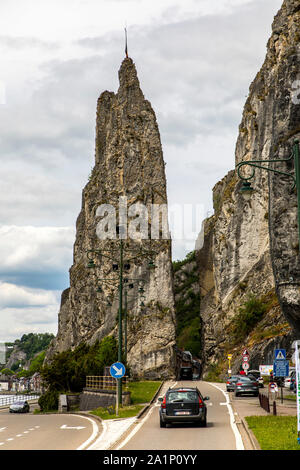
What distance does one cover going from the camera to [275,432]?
1697 centimetres

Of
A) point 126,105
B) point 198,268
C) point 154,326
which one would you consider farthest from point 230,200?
point 198,268

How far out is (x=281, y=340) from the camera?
188 ft

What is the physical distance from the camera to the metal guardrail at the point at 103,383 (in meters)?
37.2

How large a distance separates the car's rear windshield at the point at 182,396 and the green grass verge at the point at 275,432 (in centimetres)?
201

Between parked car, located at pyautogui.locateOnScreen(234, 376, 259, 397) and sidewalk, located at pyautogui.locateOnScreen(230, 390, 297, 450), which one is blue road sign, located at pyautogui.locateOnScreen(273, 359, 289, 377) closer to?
sidewalk, located at pyautogui.locateOnScreen(230, 390, 297, 450)

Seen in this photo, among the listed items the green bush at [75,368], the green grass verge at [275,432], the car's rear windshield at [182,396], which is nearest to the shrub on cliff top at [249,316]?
the green bush at [75,368]

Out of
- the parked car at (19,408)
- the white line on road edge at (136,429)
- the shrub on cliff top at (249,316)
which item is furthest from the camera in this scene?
the shrub on cliff top at (249,316)

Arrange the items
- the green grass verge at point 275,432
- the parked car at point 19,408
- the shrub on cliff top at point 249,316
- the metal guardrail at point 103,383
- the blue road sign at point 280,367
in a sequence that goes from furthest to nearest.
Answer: the shrub on cliff top at point 249,316, the parked car at point 19,408, the metal guardrail at point 103,383, the blue road sign at point 280,367, the green grass verge at point 275,432

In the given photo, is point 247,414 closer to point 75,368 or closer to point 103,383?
point 103,383

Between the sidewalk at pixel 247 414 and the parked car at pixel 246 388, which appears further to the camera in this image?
the parked car at pixel 246 388

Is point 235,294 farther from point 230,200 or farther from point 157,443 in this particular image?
point 157,443

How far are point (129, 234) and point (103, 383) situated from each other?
57.1 m

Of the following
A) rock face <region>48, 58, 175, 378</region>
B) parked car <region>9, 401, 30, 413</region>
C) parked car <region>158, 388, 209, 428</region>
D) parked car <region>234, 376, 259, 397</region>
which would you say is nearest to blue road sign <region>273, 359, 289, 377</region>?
parked car <region>158, 388, 209, 428</region>

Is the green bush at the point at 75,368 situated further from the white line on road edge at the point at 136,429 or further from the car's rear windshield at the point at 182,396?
the car's rear windshield at the point at 182,396
